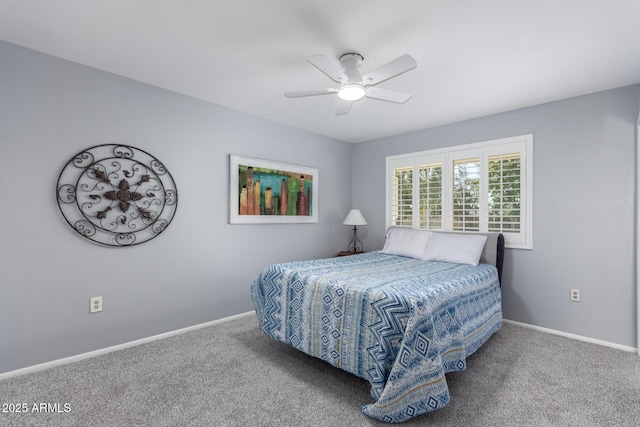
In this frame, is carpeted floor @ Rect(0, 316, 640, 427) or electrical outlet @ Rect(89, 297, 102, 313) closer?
carpeted floor @ Rect(0, 316, 640, 427)

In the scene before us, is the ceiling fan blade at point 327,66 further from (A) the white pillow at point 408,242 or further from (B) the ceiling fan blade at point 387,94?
(A) the white pillow at point 408,242

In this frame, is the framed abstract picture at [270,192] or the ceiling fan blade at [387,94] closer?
the ceiling fan blade at [387,94]

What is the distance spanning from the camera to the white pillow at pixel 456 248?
315 cm

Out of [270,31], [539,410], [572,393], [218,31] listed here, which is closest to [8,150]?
[218,31]

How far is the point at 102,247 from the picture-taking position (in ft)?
8.46

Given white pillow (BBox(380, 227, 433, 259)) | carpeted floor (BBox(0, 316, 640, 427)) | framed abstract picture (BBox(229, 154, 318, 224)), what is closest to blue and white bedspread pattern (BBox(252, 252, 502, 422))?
carpeted floor (BBox(0, 316, 640, 427))

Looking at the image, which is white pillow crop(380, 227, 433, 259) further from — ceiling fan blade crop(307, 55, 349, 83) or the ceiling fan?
ceiling fan blade crop(307, 55, 349, 83)

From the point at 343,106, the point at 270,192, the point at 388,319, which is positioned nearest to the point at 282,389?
the point at 388,319

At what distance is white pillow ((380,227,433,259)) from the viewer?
355cm

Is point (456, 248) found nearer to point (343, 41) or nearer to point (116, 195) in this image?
point (343, 41)

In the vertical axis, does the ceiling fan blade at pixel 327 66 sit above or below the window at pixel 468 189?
above

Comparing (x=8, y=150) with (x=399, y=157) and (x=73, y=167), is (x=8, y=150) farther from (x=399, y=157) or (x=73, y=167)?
(x=399, y=157)

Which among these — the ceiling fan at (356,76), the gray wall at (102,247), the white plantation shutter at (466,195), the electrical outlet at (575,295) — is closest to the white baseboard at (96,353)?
the gray wall at (102,247)

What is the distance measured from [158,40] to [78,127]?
102cm
